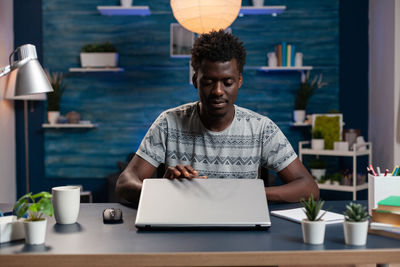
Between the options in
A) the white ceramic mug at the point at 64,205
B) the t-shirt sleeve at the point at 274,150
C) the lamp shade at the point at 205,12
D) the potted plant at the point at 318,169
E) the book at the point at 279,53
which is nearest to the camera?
the white ceramic mug at the point at 64,205

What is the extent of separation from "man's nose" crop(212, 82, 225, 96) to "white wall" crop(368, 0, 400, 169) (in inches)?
100

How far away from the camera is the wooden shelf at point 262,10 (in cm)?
416

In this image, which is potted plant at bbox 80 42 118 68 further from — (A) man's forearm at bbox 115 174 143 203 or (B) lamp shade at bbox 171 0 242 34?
(A) man's forearm at bbox 115 174 143 203

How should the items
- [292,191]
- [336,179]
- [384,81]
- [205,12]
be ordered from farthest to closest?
[384,81] < [336,179] < [205,12] < [292,191]

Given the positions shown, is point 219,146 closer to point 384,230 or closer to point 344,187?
point 384,230

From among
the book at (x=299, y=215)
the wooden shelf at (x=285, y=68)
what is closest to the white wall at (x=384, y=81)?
the wooden shelf at (x=285, y=68)

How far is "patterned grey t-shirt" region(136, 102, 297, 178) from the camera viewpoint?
1.87 meters

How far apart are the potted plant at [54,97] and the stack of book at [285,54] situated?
2229mm

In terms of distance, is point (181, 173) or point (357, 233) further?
point (181, 173)

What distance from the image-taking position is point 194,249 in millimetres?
1007

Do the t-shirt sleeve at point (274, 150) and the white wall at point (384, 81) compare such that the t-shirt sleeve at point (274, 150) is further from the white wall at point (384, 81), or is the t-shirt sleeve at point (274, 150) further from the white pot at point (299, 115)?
the white pot at point (299, 115)

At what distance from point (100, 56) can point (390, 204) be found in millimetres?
3524

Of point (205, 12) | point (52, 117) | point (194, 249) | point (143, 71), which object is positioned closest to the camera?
point (194, 249)

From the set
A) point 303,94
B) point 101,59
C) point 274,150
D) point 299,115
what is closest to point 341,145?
point 299,115
